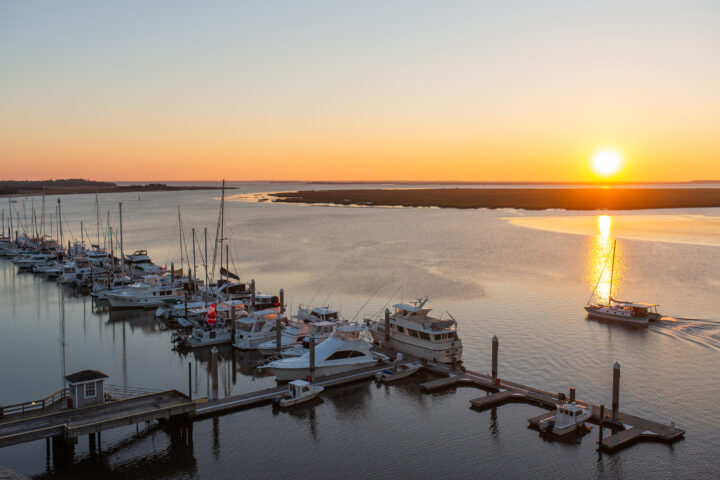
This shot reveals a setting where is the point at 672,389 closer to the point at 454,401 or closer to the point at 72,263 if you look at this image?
the point at 454,401

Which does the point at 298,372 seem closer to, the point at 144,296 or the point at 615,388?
the point at 615,388

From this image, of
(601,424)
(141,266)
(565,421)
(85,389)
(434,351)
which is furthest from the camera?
(141,266)

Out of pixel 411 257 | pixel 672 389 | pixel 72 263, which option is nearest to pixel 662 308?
pixel 672 389

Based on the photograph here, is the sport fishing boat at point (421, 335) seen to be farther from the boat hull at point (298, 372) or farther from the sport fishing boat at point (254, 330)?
the sport fishing boat at point (254, 330)

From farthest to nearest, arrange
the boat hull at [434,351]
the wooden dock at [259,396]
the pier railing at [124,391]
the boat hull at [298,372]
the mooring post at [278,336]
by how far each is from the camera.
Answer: the mooring post at [278,336]
the boat hull at [434,351]
the boat hull at [298,372]
the pier railing at [124,391]
the wooden dock at [259,396]

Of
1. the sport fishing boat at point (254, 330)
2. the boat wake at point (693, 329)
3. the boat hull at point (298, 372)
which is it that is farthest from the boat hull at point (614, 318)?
the sport fishing boat at point (254, 330)

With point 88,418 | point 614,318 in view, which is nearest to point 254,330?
point 88,418

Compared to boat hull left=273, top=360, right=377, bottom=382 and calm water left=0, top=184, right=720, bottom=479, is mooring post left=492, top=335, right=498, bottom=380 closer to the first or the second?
calm water left=0, top=184, right=720, bottom=479
